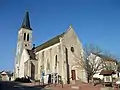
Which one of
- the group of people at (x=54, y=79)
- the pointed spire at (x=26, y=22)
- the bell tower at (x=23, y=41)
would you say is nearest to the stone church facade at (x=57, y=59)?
Result: the group of people at (x=54, y=79)

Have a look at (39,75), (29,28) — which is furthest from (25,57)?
(29,28)

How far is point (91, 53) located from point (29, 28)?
80.7ft

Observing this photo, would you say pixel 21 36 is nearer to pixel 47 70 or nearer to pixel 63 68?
pixel 47 70

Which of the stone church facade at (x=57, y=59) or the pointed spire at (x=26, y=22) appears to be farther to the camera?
the pointed spire at (x=26, y=22)

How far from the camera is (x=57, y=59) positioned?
140 feet

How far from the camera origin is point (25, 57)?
52.9 metres

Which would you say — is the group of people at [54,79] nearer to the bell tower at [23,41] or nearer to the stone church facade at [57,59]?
the stone church facade at [57,59]

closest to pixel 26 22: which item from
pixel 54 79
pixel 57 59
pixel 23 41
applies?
pixel 23 41

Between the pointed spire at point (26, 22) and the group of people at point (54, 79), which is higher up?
the pointed spire at point (26, 22)

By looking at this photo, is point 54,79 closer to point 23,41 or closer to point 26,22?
point 23,41

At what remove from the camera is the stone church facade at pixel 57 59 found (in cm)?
4147

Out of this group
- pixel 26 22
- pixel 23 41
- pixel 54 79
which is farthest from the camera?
pixel 26 22

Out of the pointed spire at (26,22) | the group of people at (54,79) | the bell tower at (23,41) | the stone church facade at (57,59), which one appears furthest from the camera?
the pointed spire at (26,22)

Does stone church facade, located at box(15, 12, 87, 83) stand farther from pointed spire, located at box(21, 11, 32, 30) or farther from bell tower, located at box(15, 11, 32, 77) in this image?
pointed spire, located at box(21, 11, 32, 30)
